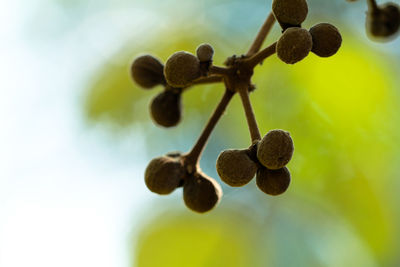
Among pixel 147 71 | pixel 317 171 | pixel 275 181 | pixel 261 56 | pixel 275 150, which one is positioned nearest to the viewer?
pixel 275 150

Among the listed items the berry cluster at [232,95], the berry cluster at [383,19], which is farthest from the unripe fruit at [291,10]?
the berry cluster at [383,19]

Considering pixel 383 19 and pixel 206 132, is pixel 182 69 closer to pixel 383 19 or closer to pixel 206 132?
pixel 206 132

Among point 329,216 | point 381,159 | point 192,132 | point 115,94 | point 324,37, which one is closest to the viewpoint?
point 324,37

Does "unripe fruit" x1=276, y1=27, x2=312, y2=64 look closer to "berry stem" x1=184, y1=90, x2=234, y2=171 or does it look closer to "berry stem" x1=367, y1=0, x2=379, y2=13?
"berry stem" x1=184, y1=90, x2=234, y2=171

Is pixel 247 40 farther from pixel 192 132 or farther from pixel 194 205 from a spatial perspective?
pixel 194 205

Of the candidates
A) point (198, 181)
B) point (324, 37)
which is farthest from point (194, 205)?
point (324, 37)

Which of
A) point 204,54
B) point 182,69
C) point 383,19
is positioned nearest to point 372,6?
point 383,19

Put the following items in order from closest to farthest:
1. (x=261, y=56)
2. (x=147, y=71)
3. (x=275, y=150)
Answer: (x=275, y=150) → (x=261, y=56) → (x=147, y=71)
